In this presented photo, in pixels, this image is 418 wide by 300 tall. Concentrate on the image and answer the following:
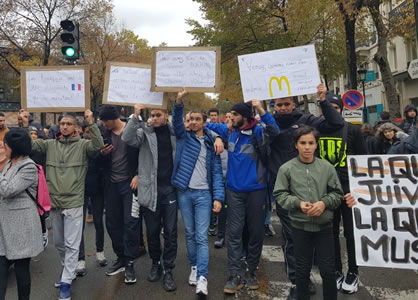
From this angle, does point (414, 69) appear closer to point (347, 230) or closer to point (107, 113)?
point (347, 230)

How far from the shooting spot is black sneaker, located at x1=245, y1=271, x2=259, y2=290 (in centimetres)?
385

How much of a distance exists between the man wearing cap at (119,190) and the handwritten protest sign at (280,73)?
1.59 m

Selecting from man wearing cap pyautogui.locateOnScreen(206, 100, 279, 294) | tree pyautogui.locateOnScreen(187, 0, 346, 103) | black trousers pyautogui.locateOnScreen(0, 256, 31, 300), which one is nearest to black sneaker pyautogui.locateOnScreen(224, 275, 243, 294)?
man wearing cap pyautogui.locateOnScreen(206, 100, 279, 294)

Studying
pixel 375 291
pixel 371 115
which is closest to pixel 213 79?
pixel 375 291

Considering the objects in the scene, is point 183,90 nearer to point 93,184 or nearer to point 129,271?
point 93,184

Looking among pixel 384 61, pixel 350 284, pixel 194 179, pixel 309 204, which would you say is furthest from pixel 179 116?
pixel 384 61

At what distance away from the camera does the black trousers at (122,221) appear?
4.12m

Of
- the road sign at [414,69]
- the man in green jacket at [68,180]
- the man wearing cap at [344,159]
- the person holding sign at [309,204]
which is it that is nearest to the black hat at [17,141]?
the man in green jacket at [68,180]

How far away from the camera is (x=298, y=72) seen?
12.5 feet

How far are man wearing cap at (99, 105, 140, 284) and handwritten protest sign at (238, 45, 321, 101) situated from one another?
1589 millimetres

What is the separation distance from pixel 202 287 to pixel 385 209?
6.51 feet

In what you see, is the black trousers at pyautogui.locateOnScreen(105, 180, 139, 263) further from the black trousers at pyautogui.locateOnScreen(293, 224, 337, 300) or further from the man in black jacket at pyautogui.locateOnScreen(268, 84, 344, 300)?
the black trousers at pyautogui.locateOnScreen(293, 224, 337, 300)

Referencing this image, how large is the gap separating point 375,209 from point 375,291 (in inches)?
40.4

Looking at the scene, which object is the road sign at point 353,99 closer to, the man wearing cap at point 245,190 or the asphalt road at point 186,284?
the asphalt road at point 186,284
